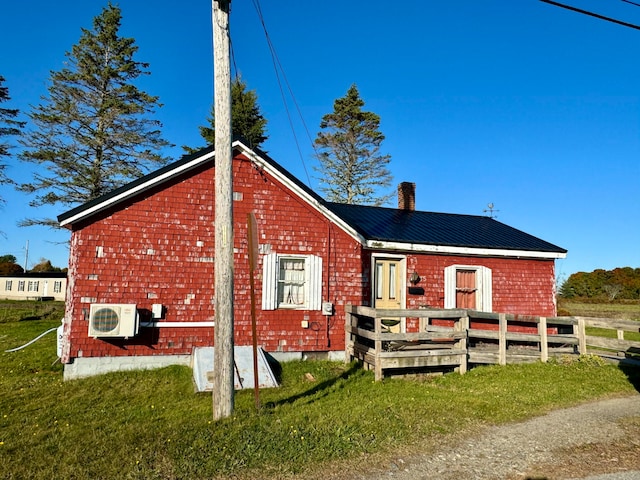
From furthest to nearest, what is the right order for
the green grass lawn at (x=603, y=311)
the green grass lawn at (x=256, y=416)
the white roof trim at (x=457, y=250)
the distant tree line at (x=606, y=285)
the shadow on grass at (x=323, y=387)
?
the distant tree line at (x=606, y=285) → the green grass lawn at (x=603, y=311) → the white roof trim at (x=457, y=250) → the shadow on grass at (x=323, y=387) → the green grass lawn at (x=256, y=416)

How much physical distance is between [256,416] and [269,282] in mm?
4698

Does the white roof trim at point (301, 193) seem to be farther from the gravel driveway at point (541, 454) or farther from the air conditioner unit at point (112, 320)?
the gravel driveway at point (541, 454)

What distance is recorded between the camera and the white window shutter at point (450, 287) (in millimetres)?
12985

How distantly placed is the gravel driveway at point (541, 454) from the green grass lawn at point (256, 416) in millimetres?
389

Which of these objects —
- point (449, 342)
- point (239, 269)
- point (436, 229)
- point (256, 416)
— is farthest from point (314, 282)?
point (436, 229)

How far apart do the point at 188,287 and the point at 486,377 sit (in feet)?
23.5

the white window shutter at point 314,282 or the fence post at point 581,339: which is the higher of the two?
the white window shutter at point 314,282

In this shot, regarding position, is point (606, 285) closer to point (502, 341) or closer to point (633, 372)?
point (633, 372)

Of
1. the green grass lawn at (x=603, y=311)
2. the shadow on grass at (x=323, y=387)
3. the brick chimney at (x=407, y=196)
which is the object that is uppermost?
the brick chimney at (x=407, y=196)

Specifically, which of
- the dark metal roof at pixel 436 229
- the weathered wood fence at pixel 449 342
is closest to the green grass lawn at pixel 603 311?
the dark metal roof at pixel 436 229

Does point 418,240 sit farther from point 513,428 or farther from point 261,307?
point 513,428

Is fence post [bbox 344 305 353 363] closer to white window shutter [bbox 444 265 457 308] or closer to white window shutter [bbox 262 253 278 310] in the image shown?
white window shutter [bbox 262 253 278 310]

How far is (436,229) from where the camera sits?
14.6 metres

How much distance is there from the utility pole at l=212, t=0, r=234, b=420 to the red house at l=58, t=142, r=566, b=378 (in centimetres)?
408
